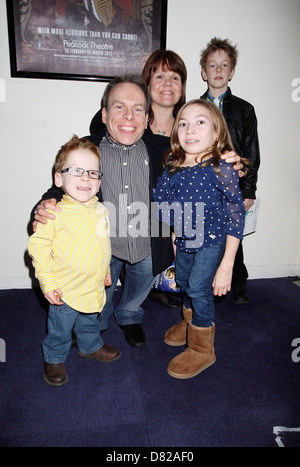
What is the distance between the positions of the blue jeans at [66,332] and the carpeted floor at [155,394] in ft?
0.46

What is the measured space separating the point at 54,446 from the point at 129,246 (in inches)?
41.1

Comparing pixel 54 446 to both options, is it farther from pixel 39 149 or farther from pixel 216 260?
pixel 39 149

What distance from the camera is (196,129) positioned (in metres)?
1.60

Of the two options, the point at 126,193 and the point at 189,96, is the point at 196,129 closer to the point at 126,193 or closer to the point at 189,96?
the point at 126,193

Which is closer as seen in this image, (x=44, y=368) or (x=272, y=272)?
(x=44, y=368)

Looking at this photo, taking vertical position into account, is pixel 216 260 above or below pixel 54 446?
above

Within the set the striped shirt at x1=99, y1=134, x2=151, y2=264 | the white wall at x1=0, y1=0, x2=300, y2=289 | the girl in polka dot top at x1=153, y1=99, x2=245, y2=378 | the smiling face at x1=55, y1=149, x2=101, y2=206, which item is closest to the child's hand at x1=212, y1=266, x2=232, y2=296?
the girl in polka dot top at x1=153, y1=99, x2=245, y2=378

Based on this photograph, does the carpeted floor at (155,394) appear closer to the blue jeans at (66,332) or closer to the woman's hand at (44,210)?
the blue jeans at (66,332)

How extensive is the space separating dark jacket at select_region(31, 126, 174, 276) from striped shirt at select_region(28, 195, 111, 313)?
0.82ft

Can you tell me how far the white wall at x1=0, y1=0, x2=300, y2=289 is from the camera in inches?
98.1

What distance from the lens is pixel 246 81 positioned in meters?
2.72

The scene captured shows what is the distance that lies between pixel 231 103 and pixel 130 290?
1606mm
